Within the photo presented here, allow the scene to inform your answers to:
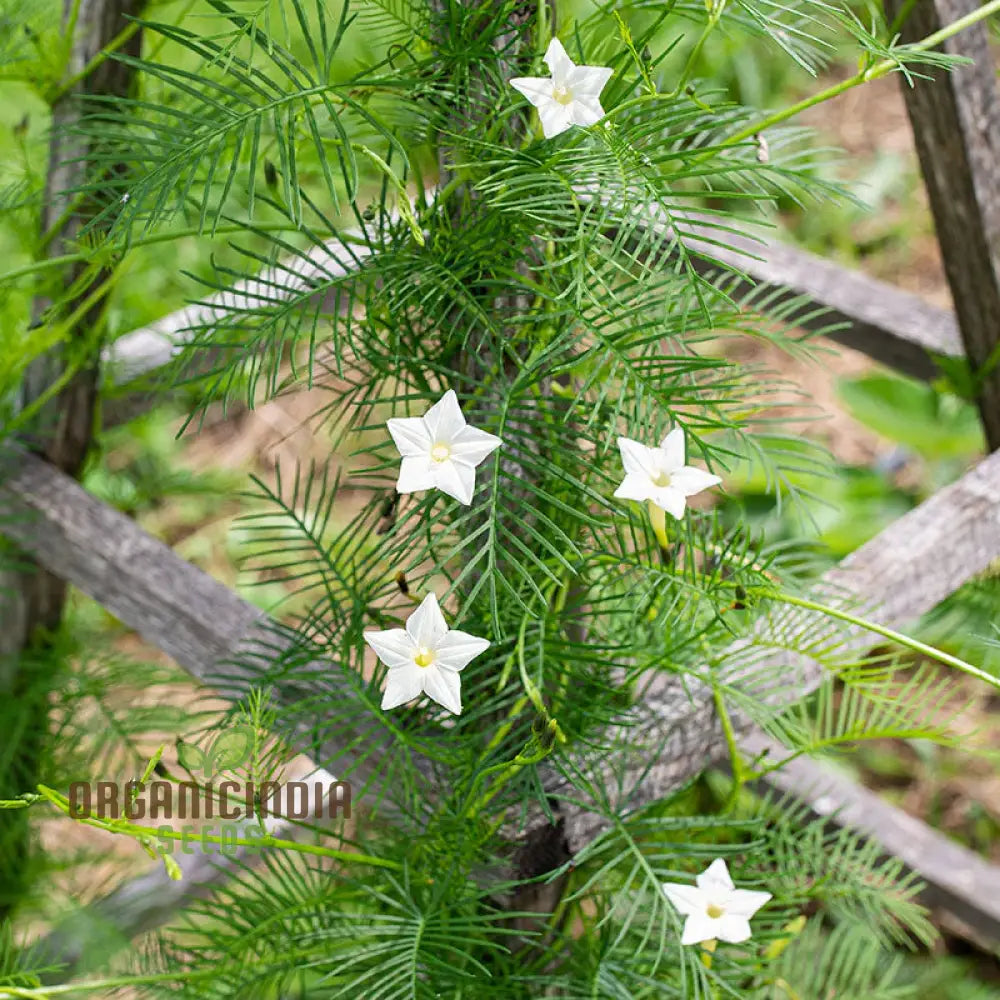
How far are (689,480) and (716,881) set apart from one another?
0.20 m

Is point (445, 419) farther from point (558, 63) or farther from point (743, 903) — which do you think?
point (743, 903)

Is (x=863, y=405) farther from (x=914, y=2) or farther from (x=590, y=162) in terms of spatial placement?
(x=590, y=162)

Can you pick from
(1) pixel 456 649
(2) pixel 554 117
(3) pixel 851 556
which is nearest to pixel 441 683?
(1) pixel 456 649

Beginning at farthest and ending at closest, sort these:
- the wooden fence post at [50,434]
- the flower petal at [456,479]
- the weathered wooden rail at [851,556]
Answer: the wooden fence post at [50,434] → the weathered wooden rail at [851,556] → the flower petal at [456,479]

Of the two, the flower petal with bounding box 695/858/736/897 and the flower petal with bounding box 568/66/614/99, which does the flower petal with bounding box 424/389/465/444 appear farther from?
the flower petal with bounding box 695/858/736/897

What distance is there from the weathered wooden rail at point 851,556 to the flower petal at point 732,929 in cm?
10

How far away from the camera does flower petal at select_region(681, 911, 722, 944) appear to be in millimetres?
559

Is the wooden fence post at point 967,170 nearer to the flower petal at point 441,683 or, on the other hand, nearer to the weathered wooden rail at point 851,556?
the weathered wooden rail at point 851,556

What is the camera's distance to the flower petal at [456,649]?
20.4 inches

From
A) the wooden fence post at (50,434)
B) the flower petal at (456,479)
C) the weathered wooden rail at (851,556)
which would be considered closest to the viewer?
the flower petal at (456,479)

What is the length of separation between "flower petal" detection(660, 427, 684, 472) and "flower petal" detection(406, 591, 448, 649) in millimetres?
122

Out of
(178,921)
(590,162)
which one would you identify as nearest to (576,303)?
(590,162)

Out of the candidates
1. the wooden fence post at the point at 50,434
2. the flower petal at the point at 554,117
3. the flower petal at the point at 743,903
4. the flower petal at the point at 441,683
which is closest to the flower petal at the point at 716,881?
the flower petal at the point at 743,903

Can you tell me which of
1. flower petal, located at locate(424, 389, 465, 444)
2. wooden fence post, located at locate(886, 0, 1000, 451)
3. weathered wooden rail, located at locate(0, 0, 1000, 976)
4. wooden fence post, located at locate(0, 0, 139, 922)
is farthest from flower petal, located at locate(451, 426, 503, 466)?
wooden fence post, located at locate(886, 0, 1000, 451)
